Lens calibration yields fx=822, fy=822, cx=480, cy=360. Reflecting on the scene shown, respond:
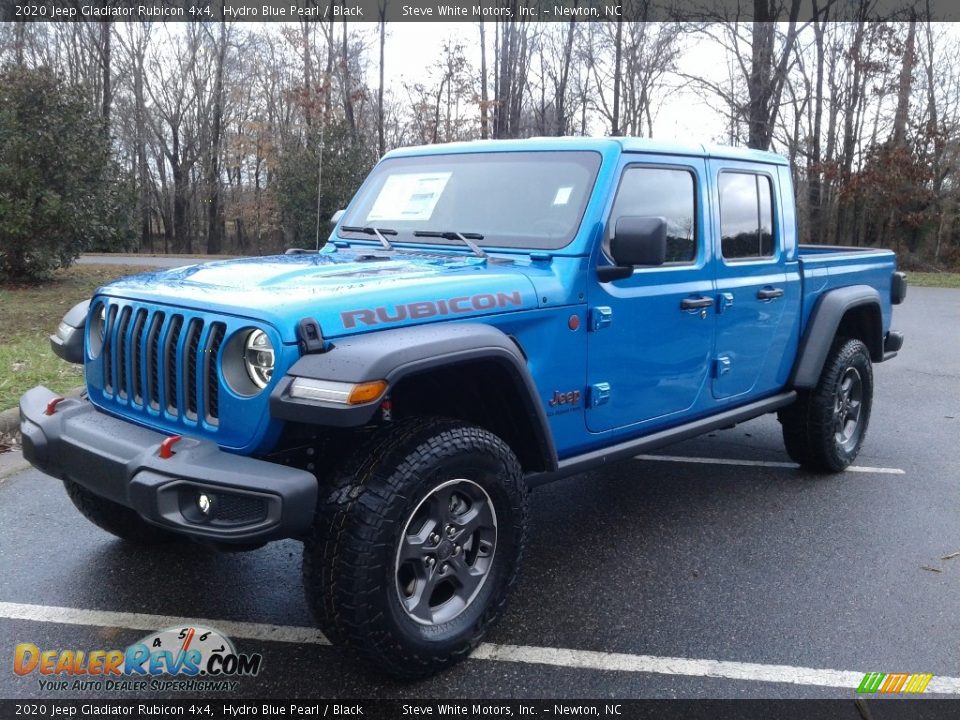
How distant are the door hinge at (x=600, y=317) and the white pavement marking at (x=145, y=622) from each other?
1.65m

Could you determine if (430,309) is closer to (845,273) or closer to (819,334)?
(819,334)

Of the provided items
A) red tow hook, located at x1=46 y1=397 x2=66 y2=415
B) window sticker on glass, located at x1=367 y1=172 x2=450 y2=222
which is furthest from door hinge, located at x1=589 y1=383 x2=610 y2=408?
red tow hook, located at x1=46 y1=397 x2=66 y2=415

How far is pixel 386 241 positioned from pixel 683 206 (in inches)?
58.3

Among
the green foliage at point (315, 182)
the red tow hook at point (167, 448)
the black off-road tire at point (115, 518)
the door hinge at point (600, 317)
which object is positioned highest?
the green foliage at point (315, 182)

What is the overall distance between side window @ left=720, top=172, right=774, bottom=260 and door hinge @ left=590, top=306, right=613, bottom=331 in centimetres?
110

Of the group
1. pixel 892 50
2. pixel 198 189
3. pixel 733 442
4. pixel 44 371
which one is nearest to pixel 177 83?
pixel 198 189

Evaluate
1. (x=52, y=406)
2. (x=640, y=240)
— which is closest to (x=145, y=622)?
(x=52, y=406)

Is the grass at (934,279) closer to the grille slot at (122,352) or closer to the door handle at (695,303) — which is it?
the door handle at (695,303)

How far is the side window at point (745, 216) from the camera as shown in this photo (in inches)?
171

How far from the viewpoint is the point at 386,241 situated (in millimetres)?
4035

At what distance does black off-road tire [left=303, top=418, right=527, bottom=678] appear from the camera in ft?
8.48

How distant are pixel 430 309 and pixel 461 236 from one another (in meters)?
0.97

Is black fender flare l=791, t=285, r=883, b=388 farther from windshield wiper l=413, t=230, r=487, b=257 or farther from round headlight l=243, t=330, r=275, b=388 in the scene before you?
round headlight l=243, t=330, r=275, b=388

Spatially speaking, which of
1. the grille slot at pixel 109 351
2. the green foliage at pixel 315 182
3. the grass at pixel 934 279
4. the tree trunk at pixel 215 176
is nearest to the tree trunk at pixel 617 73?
the grass at pixel 934 279
